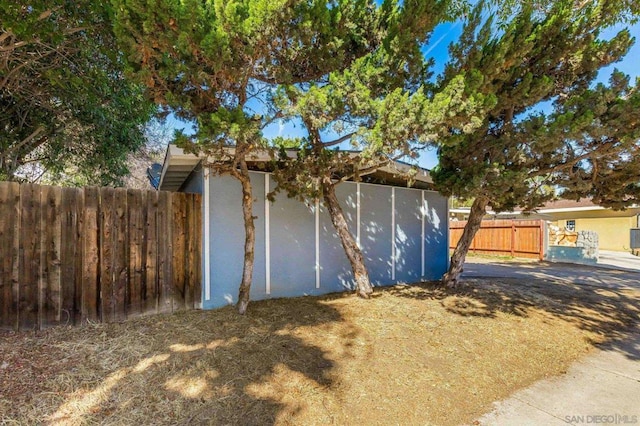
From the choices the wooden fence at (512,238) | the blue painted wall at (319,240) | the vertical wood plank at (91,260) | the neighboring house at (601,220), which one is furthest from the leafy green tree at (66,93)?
the neighboring house at (601,220)

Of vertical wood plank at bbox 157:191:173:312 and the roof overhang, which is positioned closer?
vertical wood plank at bbox 157:191:173:312

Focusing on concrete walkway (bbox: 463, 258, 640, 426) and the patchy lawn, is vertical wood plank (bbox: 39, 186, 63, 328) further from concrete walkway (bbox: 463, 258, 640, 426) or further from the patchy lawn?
concrete walkway (bbox: 463, 258, 640, 426)

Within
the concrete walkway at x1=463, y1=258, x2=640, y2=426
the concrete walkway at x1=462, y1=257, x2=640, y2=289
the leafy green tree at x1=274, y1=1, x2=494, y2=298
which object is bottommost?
the concrete walkway at x1=462, y1=257, x2=640, y2=289

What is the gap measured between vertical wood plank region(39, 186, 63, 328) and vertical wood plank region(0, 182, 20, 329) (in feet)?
0.70

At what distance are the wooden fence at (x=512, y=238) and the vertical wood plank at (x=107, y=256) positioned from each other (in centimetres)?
1458

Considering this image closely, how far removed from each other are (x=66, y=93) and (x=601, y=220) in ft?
81.4

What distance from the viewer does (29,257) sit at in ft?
12.0

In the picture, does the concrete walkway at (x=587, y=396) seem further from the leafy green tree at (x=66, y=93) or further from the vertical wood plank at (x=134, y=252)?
the leafy green tree at (x=66, y=93)

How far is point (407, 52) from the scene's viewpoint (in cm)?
404

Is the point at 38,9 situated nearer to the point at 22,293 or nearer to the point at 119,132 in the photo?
the point at 22,293

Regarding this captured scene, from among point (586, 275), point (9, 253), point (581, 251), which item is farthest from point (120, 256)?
point (581, 251)

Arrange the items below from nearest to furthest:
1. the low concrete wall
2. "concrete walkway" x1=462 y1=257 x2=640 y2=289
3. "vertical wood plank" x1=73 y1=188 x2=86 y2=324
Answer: "vertical wood plank" x1=73 y1=188 x2=86 y2=324
"concrete walkway" x1=462 y1=257 x2=640 y2=289
the low concrete wall

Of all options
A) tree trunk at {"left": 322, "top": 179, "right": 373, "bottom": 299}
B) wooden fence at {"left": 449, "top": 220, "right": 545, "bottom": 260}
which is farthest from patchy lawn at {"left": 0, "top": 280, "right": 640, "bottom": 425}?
wooden fence at {"left": 449, "top": 220, "right": 545, "bottom": 260}

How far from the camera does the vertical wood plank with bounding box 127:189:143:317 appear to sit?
425 centimetres
